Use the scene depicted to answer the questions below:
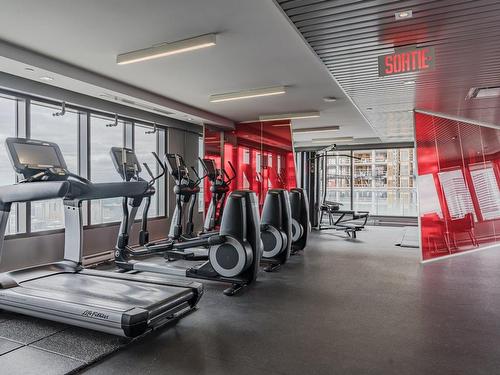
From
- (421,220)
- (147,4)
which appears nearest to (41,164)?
(147,4)

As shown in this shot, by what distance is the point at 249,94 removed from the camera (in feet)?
18.5

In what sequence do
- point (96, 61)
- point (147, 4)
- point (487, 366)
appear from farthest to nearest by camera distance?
point (96, 61) < point (147, 4) < point (487, 366)

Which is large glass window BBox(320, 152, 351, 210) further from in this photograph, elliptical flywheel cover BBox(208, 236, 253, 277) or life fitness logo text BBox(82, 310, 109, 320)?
A: life fitness logo text BBox(82, 310, 109, 320)

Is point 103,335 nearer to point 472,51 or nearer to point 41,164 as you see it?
point 41,164

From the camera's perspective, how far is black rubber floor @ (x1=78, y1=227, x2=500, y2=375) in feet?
7.56

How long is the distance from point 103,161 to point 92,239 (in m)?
1.35

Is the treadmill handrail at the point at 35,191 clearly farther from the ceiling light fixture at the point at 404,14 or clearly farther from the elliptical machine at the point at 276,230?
the ceiling light fixture at the point at 404,14

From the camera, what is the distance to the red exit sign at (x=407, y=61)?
324 centimetres

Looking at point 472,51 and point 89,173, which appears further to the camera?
point 89,173

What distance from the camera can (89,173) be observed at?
18.7ft

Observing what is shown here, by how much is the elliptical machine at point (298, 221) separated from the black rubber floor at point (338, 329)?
1259 mm

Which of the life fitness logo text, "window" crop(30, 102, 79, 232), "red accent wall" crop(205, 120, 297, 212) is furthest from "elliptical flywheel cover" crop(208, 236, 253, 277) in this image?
"red accent wall" crop(205, 120, 297, 212)

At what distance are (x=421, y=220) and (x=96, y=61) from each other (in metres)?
5.16

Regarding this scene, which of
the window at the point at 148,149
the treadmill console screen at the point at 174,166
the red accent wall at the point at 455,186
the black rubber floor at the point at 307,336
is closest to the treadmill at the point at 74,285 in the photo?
the black rubber floor at the point at 307,336
